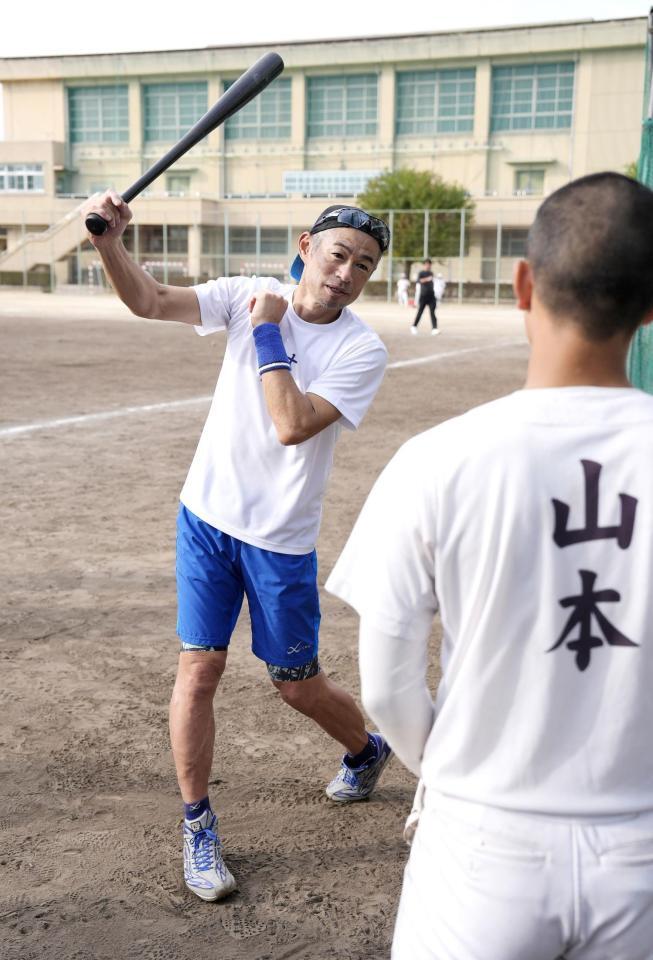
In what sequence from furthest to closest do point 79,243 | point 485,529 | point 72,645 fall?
point 79,243 < point 72,645 < point 485,529

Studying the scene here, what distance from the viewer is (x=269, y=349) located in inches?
118

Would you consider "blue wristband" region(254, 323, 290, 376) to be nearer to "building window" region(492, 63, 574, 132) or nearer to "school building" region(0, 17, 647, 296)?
"school building" region(0, 17, 647, 296)

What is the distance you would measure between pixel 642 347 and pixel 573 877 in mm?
7016

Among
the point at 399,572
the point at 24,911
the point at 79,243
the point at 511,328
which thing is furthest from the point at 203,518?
the point at 79,243

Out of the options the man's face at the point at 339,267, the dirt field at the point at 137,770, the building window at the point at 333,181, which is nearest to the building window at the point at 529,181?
the building window at the point at 333,181

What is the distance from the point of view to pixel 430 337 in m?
26.4

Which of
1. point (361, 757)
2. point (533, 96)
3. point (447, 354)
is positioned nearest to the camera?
point (361, 757)

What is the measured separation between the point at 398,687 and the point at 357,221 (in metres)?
2.08

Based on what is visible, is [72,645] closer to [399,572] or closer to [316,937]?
[316,937]

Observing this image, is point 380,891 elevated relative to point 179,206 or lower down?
lower down

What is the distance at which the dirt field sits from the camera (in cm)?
298

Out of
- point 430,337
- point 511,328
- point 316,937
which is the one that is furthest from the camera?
point 511,328

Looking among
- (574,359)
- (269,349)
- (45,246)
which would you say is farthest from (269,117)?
(574,359)

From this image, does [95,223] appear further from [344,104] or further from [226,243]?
[344,104]
